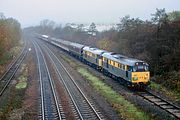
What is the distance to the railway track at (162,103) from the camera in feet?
75.0

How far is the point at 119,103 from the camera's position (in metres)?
25.7

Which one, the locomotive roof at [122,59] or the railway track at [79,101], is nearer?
the railway track at [79,101]

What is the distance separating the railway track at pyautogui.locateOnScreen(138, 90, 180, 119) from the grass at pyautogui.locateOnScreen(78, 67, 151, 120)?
192 cm

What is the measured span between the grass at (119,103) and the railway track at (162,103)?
6.31 feet

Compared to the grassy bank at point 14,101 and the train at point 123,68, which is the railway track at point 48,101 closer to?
the grassy bank at point 14,101

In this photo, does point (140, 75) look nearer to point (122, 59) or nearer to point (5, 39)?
point (122, 59)

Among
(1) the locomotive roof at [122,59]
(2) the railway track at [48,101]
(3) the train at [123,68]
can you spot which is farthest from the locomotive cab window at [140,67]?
(2) the railway track at [48,101]

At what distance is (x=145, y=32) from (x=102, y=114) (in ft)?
85.1

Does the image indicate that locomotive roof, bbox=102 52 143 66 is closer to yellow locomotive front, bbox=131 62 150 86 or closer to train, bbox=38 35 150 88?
train, bbox=38 35 150 88

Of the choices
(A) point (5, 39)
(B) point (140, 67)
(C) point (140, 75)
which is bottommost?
(C) point (140, 75)

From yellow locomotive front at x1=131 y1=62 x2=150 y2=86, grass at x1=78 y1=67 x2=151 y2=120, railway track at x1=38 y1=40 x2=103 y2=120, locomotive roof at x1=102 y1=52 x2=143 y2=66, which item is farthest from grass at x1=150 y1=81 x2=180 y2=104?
railway track at x1=38 y1=40 x2=103 y2=120

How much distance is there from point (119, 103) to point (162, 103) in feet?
11.2

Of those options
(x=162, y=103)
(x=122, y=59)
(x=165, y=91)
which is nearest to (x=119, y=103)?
(x=162, y=103)

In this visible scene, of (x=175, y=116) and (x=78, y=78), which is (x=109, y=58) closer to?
(x=78, y=78)
